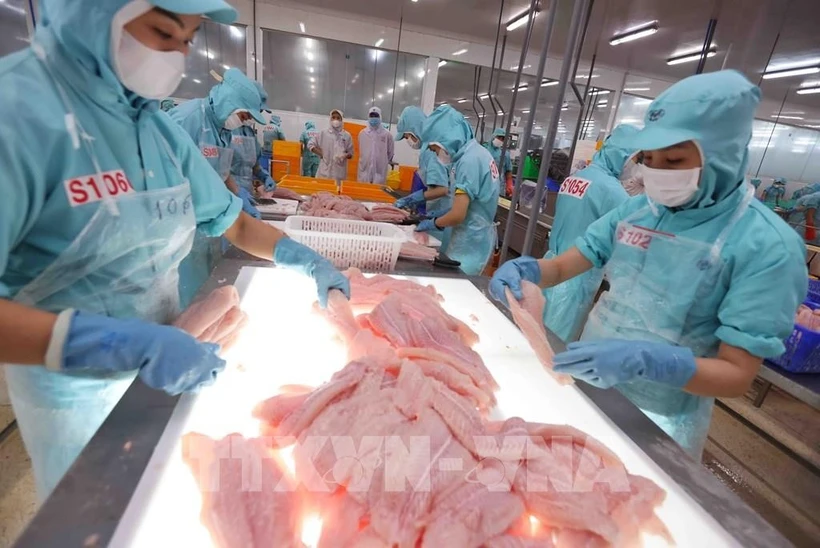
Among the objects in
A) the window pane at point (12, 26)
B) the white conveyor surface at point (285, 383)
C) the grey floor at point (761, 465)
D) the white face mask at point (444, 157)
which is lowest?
the grey floor at point (761, 465)

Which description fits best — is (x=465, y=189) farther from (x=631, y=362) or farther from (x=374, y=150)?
(x=374, y=150)

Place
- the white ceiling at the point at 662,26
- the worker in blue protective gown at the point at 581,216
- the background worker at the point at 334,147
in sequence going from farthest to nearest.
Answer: the background worker at the point at 334,147 → the white ceiling at the point at 662,26 → the worker in blue protective gown at the point at 581,216

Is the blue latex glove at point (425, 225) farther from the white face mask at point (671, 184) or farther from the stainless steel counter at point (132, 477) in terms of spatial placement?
the stainless steel counter at point (132, 477)

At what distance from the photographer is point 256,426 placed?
1.18 metres

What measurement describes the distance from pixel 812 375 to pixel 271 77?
10069mm

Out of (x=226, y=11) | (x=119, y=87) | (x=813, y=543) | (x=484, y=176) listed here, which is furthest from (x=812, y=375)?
(x=119, y=87)

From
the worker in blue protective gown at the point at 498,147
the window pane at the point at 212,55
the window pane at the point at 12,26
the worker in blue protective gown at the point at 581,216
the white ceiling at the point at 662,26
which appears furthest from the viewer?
the window pane at the point at 212,55

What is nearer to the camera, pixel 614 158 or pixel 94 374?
pixel 94 374

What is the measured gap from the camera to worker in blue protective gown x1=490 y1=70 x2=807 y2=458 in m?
1.32

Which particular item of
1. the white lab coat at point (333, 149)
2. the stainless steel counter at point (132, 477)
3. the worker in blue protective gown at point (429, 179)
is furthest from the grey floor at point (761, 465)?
the white lab coat at point (333, 149)

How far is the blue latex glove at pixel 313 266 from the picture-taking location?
1.71 meters

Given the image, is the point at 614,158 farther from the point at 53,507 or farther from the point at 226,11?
the point at 53,507

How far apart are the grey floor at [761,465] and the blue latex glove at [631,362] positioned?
7.96 feet

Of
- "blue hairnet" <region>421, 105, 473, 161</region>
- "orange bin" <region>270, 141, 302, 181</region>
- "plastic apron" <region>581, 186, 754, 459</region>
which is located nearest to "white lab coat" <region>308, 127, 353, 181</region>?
"orange bin" <region>270, 141, 302, 181</region>
